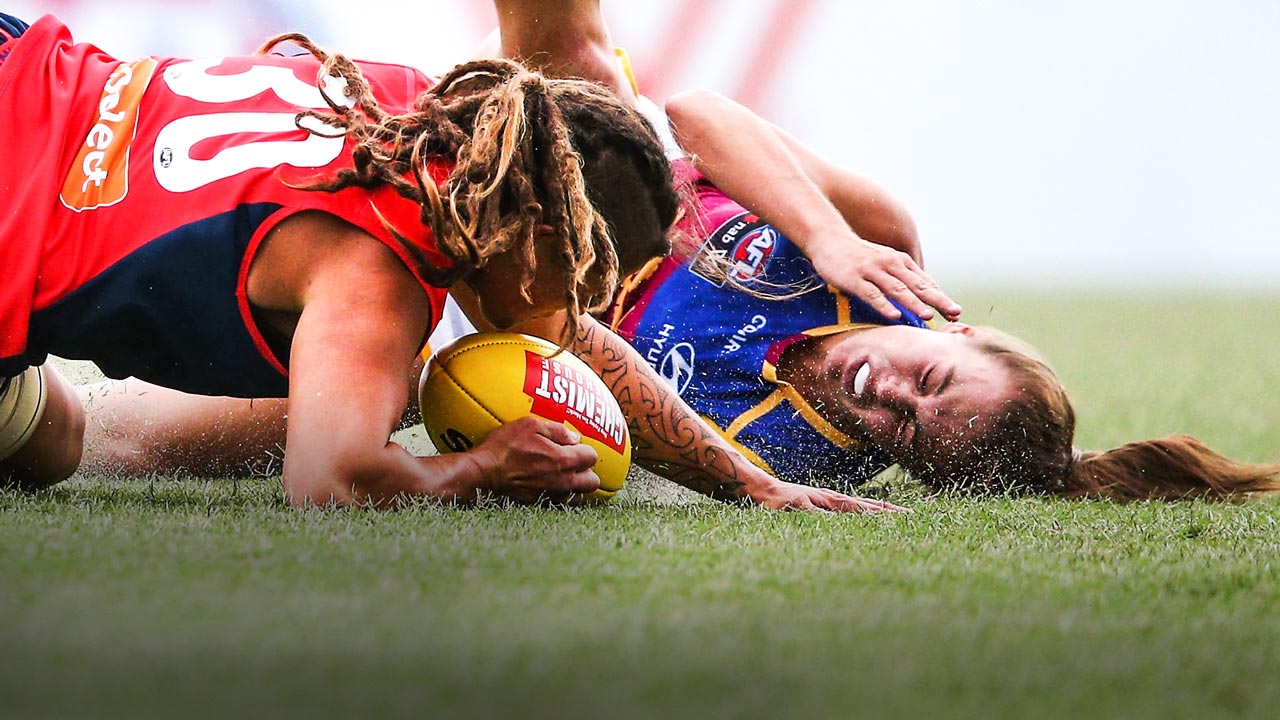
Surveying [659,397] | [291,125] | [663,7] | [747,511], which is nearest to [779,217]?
[659,397]

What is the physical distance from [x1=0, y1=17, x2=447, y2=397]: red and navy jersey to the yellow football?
29cm

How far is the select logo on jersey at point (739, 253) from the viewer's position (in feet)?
13.1

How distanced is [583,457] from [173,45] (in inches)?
244

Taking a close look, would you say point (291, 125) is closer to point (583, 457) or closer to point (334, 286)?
point (334, 286)

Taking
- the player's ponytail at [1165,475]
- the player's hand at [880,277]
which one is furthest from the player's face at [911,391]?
the player's ponytail at [1165,475]

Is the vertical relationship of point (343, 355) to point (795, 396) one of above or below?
above

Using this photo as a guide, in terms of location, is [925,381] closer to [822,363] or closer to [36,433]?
[822,363]

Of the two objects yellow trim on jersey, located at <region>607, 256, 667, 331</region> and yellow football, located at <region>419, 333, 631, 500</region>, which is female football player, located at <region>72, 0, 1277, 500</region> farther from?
yellow football, located at <region>419, 333, 631, 500</region>

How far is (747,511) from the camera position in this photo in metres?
2.89

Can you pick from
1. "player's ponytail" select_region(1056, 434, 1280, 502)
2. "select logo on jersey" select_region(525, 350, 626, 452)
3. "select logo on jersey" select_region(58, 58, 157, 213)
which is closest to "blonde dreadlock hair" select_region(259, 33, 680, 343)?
"select logo on jersey" select_region(525, 350, 626, 452)

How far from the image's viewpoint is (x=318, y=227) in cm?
249

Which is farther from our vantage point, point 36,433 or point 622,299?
point 622,299

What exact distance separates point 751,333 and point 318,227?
1704 mm

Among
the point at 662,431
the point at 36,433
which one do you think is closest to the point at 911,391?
the point at 662,431
